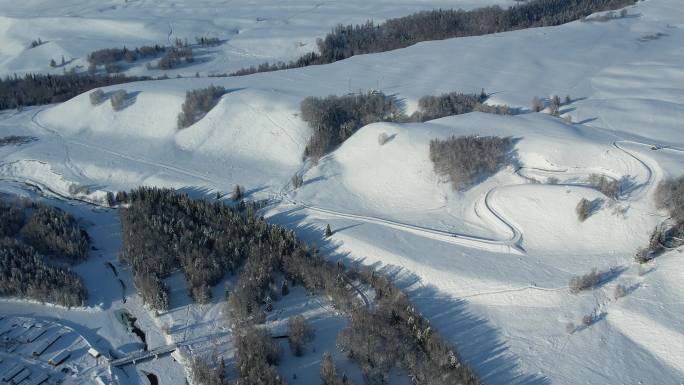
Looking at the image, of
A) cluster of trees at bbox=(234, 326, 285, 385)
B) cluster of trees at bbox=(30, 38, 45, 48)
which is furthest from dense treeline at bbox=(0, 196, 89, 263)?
cluster of trees at bbox=(30, 38, 45, 48)

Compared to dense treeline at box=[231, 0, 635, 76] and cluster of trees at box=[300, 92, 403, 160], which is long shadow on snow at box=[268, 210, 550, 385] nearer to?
cluster of trees at box=[300, 92, 403, 160]

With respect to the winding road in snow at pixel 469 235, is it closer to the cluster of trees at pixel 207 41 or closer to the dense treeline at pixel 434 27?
the dense treeline at pixel 434 27

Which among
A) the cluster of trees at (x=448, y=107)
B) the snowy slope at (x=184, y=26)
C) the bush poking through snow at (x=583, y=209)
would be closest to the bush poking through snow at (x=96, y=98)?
the snowy slope at (x=184, y=26)

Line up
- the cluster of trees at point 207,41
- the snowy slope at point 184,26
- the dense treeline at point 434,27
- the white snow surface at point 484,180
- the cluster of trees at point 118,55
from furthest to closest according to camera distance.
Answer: the cluster of trees at point 207,41 → the snowy slope at point 184,26 → the cluster of trees at point 118,55 → the dense treeline at point 434,27 → the white snow surface at point 484,180

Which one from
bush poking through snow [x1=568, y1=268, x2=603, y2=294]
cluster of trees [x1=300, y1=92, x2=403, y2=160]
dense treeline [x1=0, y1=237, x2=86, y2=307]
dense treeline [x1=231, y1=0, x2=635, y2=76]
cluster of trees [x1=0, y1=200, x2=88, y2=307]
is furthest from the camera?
dense treeline [x1=231, y1=0, x2=635, y2=76]

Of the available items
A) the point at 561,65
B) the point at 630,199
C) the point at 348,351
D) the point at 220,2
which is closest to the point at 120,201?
the point at 348,351

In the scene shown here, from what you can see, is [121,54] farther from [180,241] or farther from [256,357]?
[256,357]
